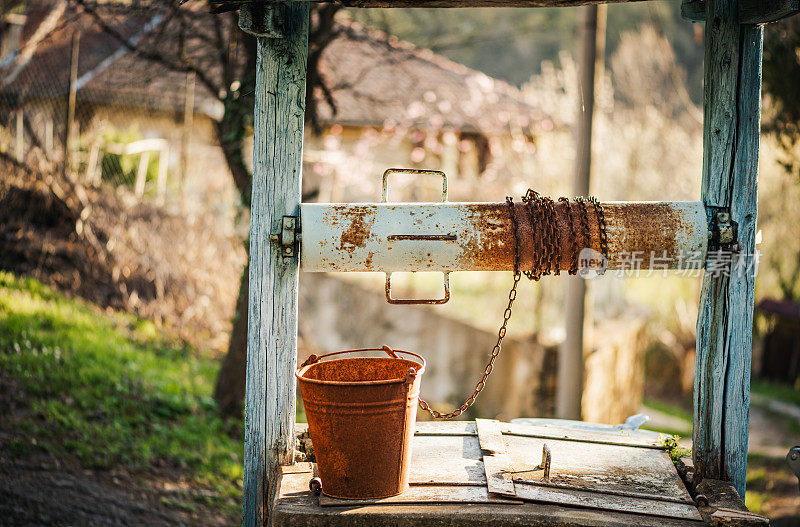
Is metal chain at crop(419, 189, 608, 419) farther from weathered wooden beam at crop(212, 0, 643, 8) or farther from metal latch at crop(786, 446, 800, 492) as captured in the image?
metal latch at crop(786, 446, 800, 492)

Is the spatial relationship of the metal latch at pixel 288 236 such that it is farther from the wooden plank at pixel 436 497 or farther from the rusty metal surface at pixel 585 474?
the rusty metal surface at pixel 585 474

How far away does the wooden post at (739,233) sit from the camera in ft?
10.6

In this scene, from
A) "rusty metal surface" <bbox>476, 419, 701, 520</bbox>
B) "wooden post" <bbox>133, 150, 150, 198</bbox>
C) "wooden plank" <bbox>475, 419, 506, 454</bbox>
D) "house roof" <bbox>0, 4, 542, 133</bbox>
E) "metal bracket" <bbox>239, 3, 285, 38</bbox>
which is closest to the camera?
"rusty metal surface" <bbox>476, 419, 701, 520</bbox>

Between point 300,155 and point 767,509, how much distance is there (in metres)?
5.43

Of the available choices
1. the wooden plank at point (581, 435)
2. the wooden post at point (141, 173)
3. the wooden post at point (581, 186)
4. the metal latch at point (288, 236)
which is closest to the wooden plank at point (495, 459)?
the wooden plank at point (581, 435)

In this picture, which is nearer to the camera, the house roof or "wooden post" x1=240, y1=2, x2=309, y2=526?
"wooden post" x1=240, y1=2, x2=309, y2=526

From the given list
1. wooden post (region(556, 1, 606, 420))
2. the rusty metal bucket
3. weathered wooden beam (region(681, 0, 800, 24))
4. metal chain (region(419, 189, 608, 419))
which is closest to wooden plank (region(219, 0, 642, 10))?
weathered wooden beam (region(681, 0, 800, 24))

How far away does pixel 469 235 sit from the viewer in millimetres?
3113

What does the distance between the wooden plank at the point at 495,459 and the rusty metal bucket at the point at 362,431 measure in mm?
380

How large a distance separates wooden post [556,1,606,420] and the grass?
3.33 meters

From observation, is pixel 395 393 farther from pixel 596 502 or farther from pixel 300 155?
pixel 300 155

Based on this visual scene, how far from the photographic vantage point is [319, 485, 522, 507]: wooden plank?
2.83m

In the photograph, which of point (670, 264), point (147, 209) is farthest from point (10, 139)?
point (670, 264)

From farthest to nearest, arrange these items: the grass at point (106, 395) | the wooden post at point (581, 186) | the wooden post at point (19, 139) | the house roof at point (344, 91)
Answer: the house roof at point (344, 91)
the wooden post at point (19, 139)
the wooden post at point (581, 186)
the grass at point (106, 395)
